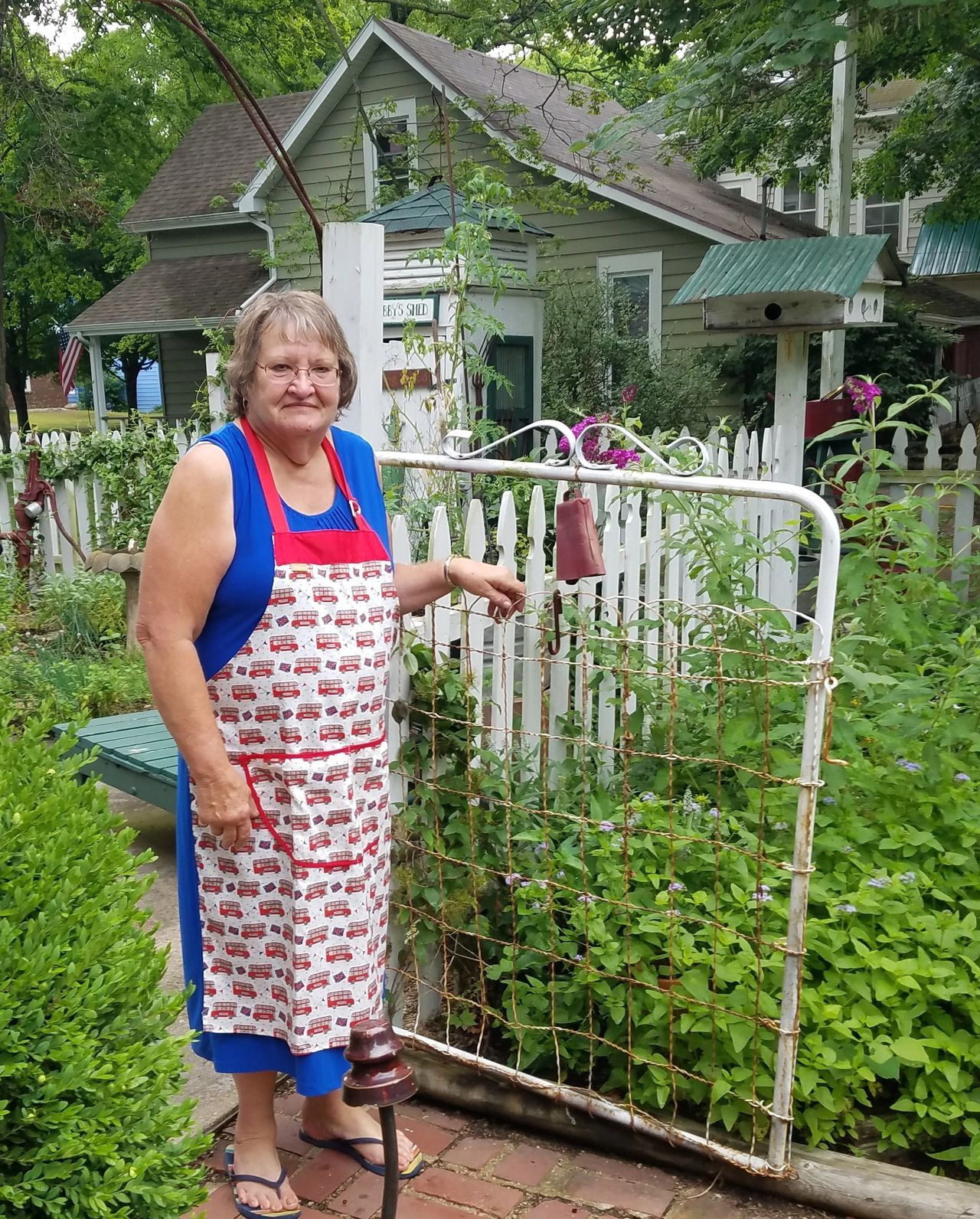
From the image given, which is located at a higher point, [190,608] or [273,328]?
[273,328]

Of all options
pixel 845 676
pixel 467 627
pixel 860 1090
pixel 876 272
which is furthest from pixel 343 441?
pixel 876 272

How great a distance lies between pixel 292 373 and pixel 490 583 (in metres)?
0.61

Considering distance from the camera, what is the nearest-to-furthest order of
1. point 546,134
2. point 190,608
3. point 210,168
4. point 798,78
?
1. point 190,608
2. point 798,78
3. point 546,134
4. point 210,168

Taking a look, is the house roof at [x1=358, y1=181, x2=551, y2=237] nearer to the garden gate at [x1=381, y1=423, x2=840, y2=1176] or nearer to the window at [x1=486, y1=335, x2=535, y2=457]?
the window at [x1=486, y1=335, x2=535, y2=457]

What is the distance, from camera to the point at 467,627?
2.76 meters

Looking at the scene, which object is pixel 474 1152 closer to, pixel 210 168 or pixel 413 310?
pixel 413 310

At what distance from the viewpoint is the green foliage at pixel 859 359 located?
1195 centimetres

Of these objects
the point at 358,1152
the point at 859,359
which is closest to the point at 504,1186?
the point at 358,1152

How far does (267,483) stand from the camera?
213cm

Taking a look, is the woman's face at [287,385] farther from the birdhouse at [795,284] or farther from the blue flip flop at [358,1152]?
the birdhouse at [795,284]

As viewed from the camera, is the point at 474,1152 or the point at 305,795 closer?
the point at 305,795

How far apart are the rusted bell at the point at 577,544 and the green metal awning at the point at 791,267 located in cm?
386

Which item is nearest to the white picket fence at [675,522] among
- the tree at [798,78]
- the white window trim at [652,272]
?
the tree at [798,78]

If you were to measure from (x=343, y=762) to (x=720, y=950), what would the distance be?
0.93 m
